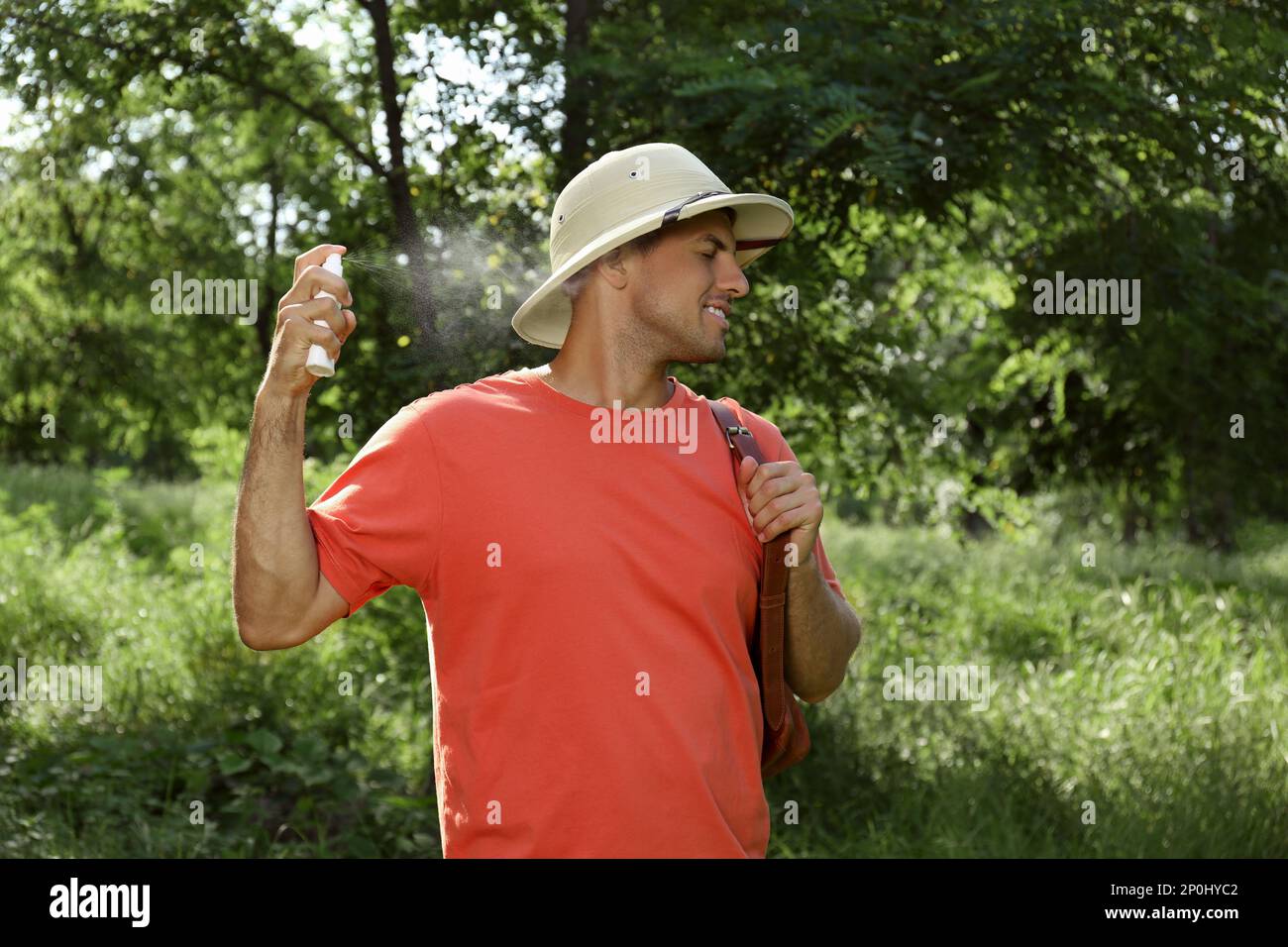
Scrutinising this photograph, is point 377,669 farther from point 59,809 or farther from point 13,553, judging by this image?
point 13,553

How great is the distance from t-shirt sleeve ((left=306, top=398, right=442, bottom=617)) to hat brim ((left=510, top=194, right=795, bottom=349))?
0.54 m

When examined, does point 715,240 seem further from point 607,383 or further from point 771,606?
point 771,606

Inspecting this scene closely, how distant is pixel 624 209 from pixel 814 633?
944 millimetres

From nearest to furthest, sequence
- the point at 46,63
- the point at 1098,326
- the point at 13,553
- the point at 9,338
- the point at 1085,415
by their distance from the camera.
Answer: the point at 46,63 → the point at 1098,326 → the point at 13,553 → the point at 1085,415 → the point at 9,338

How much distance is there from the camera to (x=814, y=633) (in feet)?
8.43

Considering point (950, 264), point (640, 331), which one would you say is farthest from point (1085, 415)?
point (640, 331)

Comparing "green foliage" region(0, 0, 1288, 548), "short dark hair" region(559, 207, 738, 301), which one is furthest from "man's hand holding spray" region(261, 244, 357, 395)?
"green foliage" region(0, 0, 1288, 548)

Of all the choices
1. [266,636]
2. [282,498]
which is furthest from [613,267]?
[266,636]

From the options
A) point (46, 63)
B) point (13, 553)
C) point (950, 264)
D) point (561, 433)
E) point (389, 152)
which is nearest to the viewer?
point (561, 433)

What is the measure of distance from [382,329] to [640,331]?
3.69m

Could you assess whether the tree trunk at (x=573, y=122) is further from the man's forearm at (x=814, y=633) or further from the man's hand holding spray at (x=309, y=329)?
the man's hand holding spray at (x=309, y=329)

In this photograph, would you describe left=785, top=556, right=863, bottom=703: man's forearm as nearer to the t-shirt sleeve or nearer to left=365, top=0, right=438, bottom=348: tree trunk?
the t-shirt sleeve

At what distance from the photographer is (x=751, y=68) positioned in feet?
17.8

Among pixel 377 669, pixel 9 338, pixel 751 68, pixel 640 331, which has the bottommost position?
pixel 377 669
